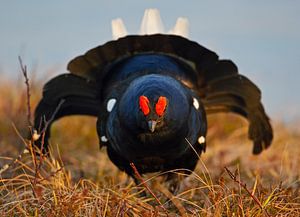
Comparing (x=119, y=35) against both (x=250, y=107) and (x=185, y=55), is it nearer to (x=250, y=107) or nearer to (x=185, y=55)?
(x=185, y=55)

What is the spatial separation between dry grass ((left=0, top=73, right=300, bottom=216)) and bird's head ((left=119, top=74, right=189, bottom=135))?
1.20ft

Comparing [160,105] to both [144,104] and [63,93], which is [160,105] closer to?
[144,104]

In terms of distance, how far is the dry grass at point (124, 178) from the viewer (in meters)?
3.87

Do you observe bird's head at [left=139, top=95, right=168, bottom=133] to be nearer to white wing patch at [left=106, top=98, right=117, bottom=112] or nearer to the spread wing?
white wing patch at [left=106, top=98, right=117, bottom=112]

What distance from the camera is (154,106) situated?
4.05 metres

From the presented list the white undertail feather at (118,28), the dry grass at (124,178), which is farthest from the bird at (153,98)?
the white undertail feather at (118,28)

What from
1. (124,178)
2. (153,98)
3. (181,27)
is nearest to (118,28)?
(181,27)

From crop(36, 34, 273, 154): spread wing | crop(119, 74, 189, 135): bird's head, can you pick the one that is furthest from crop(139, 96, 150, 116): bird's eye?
crop(36, 34, 273, 154): spread wing

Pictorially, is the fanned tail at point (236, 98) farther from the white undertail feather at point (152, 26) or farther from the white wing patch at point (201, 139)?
the white wing patch at point (201, 139)

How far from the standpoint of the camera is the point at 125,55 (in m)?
5.34

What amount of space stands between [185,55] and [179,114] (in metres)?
1.07

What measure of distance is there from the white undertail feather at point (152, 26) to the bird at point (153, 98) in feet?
1.01

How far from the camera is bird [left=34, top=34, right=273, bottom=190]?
4.30 meters

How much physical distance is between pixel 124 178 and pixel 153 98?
73.3 inches
